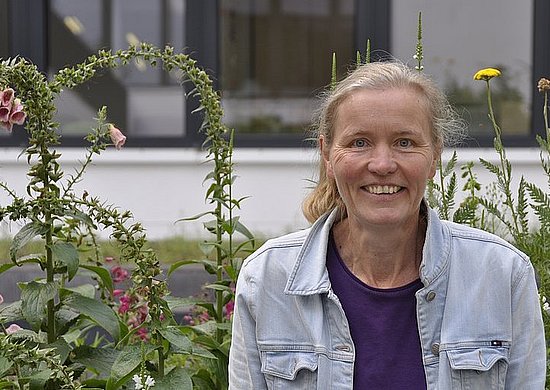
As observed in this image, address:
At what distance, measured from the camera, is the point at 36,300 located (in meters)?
2.79

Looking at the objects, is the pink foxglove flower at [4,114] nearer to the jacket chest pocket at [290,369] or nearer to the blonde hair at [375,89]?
the blonde hair at [375,89]

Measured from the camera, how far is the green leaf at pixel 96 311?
2836mm

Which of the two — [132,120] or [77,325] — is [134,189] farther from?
[77,325]

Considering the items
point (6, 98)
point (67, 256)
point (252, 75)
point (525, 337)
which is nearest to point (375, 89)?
point (525, 337)

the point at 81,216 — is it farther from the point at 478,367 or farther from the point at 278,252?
the point at 478,367

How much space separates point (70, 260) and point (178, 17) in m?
5.37

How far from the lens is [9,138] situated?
7805 mm

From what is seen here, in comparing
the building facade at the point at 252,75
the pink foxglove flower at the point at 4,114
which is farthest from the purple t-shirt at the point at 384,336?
Result: the building facade at the point at 252,75

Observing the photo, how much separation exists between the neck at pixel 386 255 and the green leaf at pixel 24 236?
0.81 metres

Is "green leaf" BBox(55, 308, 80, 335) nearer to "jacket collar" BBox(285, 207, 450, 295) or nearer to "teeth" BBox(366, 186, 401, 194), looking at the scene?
"jacket collar" BBox(285, 207, 450, 295)

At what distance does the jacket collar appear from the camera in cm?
246

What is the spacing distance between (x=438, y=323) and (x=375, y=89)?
547 millimetres

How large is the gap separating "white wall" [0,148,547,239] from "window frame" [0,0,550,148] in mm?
79

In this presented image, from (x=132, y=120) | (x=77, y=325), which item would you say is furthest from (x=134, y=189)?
(x=77, y=325)
